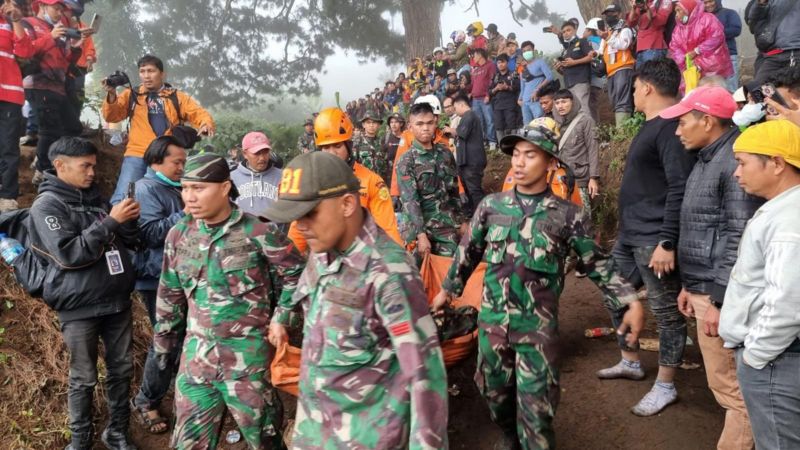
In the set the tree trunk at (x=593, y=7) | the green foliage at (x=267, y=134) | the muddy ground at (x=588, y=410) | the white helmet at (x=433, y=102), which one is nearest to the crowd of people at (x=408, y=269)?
the muddy ground at (x=588, y=410)

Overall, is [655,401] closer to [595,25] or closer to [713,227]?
[713,227]

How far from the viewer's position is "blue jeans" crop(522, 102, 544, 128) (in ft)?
30.1

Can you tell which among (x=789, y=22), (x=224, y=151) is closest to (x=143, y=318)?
(x=789, y=22)

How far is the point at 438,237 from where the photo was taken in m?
5.05

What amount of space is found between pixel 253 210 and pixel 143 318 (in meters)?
1.76

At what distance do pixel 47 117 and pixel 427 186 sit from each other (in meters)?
4.49

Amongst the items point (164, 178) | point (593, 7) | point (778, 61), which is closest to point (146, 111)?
point (164, 178)

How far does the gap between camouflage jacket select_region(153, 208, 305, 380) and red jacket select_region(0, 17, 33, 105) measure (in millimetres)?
3659

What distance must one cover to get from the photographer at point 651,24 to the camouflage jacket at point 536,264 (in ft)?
19.0

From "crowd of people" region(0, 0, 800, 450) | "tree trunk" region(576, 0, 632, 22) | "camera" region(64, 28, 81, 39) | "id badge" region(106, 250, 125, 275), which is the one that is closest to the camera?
"crowd of people" region(0, 0, 800, 450)

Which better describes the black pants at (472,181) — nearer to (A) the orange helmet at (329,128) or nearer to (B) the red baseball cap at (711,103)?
(A) the orange helmet at (329,128)

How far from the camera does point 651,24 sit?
25.0 ft

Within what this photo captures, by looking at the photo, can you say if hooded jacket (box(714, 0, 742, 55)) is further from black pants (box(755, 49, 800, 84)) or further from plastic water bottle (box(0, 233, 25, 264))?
plastic water bottle (box(0, 233, 25, 264))

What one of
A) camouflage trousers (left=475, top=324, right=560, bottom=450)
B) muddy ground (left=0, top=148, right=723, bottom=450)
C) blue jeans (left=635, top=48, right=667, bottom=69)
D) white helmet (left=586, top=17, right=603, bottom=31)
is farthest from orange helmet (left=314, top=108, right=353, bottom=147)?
white helmet (left=586, top=17, right=603, bottom=31)
